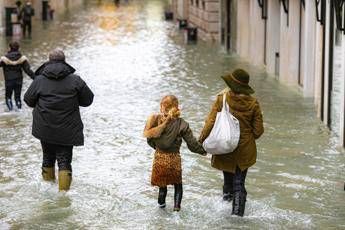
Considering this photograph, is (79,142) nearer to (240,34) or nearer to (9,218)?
(9,218)

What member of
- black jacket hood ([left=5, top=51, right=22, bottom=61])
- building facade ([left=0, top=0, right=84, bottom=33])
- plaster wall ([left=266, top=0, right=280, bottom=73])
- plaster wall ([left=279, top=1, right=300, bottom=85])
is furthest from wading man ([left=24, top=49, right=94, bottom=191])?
building facade ([left=0, top=0, right=84, bottom=33])

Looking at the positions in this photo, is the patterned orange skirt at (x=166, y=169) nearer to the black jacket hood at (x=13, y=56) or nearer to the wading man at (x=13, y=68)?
the wading man at (x=13, y=68)

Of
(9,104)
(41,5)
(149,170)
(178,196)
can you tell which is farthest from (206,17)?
(178,196)

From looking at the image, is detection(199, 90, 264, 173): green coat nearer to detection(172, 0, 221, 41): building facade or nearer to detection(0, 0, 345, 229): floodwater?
detection(0, 0, 345, 229): floodwater

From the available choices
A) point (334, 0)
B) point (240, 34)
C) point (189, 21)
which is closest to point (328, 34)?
point (334, 0)

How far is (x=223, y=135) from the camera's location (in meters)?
9.59

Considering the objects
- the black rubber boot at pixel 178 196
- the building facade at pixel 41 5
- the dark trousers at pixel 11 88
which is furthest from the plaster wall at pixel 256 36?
the black rubber boot at pixel 178 196

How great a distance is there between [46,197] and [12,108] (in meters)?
7.38

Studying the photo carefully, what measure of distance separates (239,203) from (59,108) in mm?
2599

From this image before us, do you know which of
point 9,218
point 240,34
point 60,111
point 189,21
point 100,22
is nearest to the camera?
point 9,218

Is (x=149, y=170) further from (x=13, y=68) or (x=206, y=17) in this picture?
(x=206, y=17)

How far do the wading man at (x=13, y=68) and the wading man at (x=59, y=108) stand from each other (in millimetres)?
6123

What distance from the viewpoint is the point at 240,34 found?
2936cm

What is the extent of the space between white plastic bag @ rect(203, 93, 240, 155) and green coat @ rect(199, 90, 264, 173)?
0.28ft
